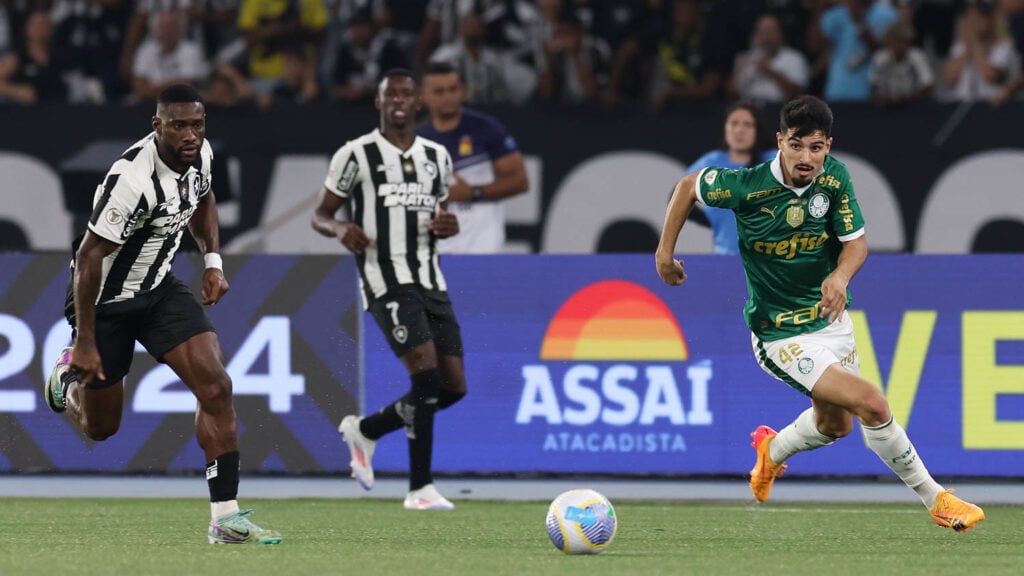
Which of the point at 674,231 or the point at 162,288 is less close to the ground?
the point at 674,231

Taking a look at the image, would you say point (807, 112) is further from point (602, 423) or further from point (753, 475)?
point (602, 423)

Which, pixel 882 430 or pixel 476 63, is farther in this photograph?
pixel 476 63

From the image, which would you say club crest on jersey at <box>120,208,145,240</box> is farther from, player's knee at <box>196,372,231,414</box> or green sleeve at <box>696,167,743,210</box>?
green sleeve at <box>696,167,743,210</box>

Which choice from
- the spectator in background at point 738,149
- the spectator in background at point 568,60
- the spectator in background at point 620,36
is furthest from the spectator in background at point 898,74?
the spectator in background at point 738,149

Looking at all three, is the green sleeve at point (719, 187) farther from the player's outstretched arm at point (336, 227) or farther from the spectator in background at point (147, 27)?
the spectator in background at point (147, 27)

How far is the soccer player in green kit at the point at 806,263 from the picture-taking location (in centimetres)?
759

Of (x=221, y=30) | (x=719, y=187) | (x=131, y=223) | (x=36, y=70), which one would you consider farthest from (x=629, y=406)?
(x=36, y=70)

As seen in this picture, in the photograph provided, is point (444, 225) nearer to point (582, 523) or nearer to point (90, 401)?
point (90, 401)

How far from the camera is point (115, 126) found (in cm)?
1431

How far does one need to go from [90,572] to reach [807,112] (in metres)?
3.58

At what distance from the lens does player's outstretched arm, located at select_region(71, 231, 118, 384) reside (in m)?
7.11

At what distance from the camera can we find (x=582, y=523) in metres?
6.96

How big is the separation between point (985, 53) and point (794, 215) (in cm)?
648

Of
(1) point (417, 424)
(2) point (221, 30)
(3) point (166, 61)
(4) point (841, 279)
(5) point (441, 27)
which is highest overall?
(5) point (441, 27)
